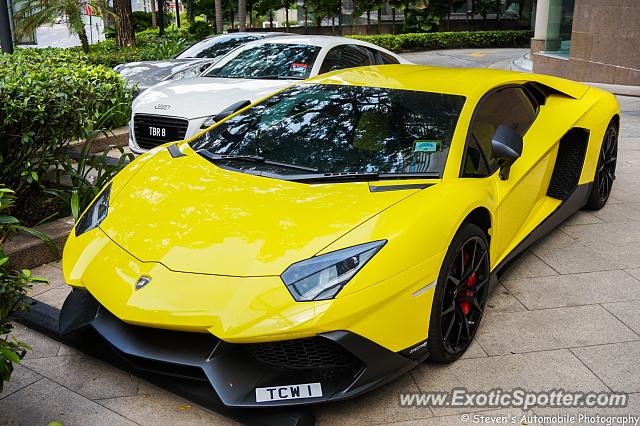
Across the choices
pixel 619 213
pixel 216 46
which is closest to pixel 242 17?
pixel 216 46

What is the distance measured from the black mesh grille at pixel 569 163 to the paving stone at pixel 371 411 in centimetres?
241

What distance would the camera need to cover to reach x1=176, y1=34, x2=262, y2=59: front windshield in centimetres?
1075

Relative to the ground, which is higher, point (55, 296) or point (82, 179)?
point (82, 179)

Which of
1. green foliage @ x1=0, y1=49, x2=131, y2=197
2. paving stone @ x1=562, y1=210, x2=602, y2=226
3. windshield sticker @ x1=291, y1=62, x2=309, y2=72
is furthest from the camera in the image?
windshield sticker @ x1=291, y1=62, x2=309, y2=72

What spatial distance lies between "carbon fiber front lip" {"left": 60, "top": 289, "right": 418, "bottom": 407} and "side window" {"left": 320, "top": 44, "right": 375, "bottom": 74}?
5315mm

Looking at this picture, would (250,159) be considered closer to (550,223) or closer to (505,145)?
(505,145)

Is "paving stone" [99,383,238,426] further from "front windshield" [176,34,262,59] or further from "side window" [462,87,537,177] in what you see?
"front windshield" [176,34,262,59]

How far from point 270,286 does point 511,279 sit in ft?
7.62

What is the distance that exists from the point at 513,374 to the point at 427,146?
4.23 feet

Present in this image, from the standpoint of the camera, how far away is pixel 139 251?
3352 millimetres

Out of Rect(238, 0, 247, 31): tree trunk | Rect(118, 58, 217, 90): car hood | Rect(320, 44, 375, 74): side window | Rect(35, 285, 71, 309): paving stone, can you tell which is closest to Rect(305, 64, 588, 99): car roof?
Rect(35, 285, 71, 309): paving stone

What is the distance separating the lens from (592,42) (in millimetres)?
15117

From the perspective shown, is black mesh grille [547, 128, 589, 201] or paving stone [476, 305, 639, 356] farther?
Answer: black mesh grille [547, 128, 589, 201]

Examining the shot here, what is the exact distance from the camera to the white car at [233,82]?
7.21 meters
